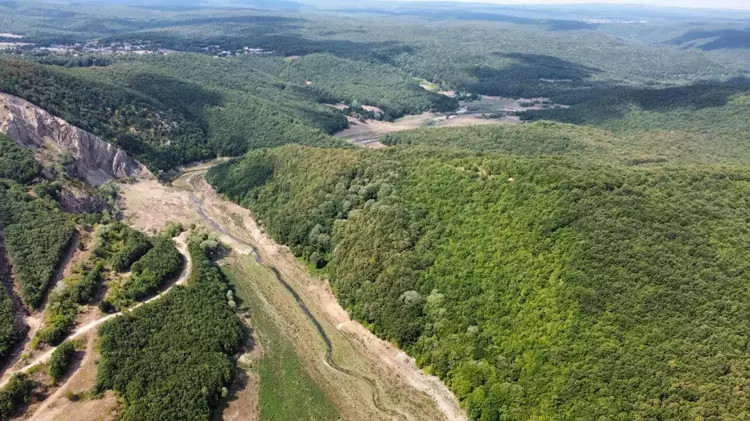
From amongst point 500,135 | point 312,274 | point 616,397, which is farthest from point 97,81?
point 616,397

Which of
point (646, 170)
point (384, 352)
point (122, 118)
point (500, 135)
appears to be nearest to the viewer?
point (384, 352)

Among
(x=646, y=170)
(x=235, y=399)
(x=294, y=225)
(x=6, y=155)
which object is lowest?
(x=235, y=399)

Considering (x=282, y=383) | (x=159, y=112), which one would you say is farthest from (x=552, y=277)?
(x=159, y=112)

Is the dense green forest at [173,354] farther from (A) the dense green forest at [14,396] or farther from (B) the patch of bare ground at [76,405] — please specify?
(A) the dense green forest at [14,396]

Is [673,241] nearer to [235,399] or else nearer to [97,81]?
[235,399]

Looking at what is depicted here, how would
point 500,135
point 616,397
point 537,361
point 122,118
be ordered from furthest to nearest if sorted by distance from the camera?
point 500,135
point 122,118
point 537,361
point 616,397

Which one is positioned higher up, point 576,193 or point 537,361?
point 576,193

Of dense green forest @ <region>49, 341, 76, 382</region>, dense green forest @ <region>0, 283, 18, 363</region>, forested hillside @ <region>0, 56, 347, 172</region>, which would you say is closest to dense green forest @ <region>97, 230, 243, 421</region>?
dense green forest @ <region>49, 341, 76, 382</region>

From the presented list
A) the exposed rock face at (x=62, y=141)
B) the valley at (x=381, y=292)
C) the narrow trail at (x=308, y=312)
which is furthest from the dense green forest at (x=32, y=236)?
the narrow trail at (x=308, y=312)
